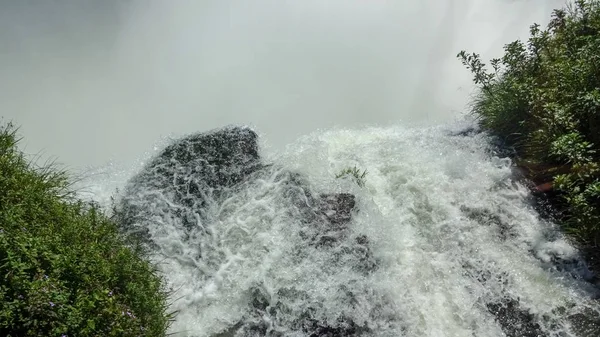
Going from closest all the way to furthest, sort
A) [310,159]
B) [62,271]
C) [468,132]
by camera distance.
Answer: [62,271] → [310,159] → [468,132]

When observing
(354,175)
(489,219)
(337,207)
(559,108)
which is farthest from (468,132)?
(337,207)

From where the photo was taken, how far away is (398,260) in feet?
18.5

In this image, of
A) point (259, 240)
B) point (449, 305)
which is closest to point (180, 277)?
point (259, 240)

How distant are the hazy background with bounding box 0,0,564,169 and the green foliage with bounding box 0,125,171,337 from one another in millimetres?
4023

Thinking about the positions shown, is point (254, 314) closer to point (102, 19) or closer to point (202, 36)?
point (202, 36)

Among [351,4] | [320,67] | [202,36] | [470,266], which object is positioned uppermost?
[351,4]

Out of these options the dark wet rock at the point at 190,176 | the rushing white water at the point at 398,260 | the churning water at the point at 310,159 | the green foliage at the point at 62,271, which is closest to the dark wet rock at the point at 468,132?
the churning water at the point at 310,159

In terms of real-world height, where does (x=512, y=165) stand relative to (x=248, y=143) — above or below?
below

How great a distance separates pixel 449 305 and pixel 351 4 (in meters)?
8.93

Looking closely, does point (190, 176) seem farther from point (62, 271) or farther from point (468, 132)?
point (468, 132)

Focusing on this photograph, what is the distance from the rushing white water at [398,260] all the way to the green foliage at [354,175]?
0.13 meters

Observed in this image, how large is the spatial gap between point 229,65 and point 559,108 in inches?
270

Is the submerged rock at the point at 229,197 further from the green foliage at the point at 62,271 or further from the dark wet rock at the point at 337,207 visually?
the green foliage at the point at 62,271

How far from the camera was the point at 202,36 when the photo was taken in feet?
37.3
